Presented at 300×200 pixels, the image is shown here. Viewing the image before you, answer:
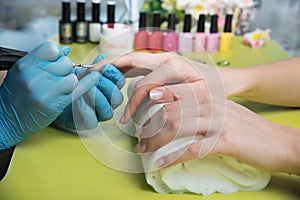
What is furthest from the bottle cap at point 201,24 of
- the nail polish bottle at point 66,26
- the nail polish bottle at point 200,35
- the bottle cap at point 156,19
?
the nail polish bottle at point 66,26

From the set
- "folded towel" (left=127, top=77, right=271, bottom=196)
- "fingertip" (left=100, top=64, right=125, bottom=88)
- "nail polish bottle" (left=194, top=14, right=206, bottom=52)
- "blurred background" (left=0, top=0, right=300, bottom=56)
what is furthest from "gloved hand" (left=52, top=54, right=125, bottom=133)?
"blurred background" (left=0, top=0, right=300, bottom=56)

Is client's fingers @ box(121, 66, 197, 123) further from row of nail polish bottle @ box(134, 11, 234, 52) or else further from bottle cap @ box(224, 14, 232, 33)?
bottle cap @ box(224, 14, 232, 33)

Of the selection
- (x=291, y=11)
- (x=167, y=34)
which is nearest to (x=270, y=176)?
(x=167, y=34)

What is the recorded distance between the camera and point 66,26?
4.44 feet

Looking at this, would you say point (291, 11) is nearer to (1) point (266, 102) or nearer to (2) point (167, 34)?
(2) point (167, 34)

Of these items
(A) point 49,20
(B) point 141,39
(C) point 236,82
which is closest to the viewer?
(C) point 236,82

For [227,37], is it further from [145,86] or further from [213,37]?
[145,86]

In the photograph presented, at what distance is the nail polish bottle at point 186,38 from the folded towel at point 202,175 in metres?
0.66

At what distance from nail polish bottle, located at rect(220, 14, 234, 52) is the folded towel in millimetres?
736

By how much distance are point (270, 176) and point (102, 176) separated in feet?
0.83

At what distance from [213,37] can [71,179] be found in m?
0.78

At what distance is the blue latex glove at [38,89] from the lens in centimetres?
70

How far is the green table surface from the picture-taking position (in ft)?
2.21

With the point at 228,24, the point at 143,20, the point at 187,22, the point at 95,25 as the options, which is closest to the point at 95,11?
the point at 95,25
